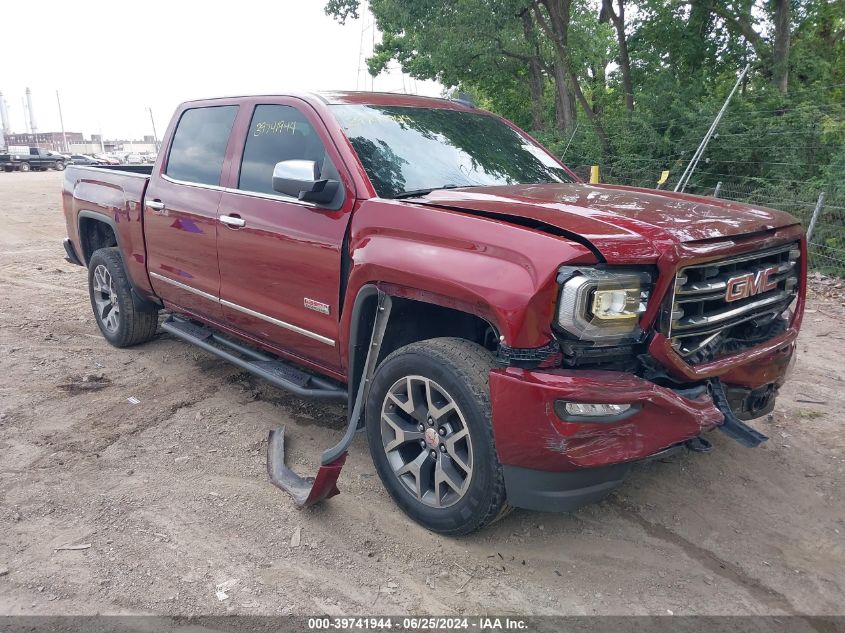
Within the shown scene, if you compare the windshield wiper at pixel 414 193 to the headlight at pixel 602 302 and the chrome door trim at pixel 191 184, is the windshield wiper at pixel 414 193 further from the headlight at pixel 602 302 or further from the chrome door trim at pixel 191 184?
the chrome door trim at pixel 191 184

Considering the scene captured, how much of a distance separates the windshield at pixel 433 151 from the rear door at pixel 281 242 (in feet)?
0.62

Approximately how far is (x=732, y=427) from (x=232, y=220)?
2.94m

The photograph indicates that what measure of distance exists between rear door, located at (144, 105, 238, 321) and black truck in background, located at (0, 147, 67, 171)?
1772 inches

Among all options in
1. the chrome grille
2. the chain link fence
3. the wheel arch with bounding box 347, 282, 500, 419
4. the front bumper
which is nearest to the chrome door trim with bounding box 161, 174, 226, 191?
the wheel arch with bounding box 347, 282, 500, 419

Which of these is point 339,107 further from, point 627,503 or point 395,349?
point 627,503

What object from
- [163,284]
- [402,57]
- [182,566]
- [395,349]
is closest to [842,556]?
[395,349]

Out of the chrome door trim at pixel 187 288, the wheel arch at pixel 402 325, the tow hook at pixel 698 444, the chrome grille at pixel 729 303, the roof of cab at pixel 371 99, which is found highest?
the roof of cab at pixel 371 99

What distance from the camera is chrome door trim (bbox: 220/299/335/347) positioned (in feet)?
12.1

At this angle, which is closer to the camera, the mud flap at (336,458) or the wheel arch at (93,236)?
the mud flap at (336,458)

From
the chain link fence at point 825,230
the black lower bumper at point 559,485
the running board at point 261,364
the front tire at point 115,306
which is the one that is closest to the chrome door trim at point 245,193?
the running board at point 261,364

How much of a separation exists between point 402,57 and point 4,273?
56.1 feet

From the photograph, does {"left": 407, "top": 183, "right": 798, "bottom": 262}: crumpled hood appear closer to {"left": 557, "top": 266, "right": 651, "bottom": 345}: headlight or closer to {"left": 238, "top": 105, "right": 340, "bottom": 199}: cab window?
{"left": 557, "top": 266, "right": 651, "bottom": 345}: headlight

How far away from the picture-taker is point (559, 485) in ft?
8.81

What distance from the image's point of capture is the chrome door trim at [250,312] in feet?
12.2
